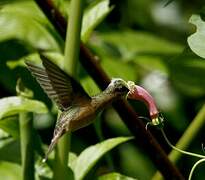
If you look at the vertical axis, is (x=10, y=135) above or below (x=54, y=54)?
below

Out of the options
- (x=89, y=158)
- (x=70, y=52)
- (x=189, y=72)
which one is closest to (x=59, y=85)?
(x=70, y=52)

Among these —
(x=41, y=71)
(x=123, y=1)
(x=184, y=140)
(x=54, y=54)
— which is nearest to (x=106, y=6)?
(x=54, y=54)

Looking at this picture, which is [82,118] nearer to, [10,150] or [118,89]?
[118,89]

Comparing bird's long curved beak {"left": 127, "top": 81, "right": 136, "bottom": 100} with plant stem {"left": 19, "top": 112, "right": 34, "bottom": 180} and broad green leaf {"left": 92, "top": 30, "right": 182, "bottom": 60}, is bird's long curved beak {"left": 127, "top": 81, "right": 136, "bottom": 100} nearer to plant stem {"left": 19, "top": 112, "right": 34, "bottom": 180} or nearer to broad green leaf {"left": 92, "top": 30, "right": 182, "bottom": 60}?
plant stem {"left": 19, "top": 112, "right": 34, "bottom": 180}

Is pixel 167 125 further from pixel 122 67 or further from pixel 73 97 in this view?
pixel 73 97

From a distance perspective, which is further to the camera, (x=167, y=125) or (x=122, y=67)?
(x=167, y=125)
